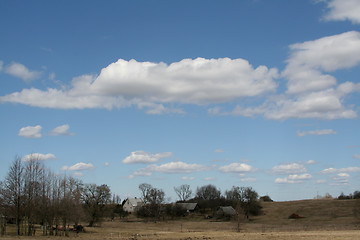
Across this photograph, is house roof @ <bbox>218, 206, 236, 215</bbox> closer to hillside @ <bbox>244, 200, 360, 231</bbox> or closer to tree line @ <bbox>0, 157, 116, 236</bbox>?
hillside @ <bbox>244, 200, 360, 231</bbox>

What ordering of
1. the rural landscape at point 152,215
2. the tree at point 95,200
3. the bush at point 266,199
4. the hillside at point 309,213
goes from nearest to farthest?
the rural landscape at point 152,215 → the tree at point 95,200 → the hillside at point 309,213 → the bush at point 266,199

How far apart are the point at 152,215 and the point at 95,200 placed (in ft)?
135

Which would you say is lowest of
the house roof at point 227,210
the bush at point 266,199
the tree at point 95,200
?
the bush at point 266,199

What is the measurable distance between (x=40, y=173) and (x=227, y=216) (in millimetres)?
65467

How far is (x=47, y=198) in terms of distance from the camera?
59281 mm

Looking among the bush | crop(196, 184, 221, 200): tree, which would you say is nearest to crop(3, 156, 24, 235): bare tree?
crop(196, 184, 221, 200): tree

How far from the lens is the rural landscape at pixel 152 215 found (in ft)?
168

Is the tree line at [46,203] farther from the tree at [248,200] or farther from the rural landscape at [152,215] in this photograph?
the tree at [248,200]

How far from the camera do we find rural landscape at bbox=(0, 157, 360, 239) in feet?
168

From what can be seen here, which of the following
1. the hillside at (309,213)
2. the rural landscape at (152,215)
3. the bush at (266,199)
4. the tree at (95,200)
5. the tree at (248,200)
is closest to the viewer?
the rural landscape at (152,215)

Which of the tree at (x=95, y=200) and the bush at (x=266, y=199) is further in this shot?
the bush at (x=266, y=199)

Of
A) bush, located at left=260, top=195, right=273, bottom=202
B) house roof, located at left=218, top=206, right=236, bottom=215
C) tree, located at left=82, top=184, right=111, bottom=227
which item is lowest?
bush, located at left=260, top=195, right=273, bottom=202

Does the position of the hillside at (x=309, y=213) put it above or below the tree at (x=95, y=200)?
below

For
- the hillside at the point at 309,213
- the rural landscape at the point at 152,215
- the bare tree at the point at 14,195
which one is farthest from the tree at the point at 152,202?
the bare tree at the point at 14,195
